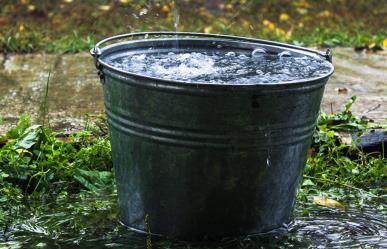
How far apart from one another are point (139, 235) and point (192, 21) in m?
4.72

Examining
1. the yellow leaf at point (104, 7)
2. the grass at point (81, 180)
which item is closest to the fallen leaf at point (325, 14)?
A: the yellow leaf at point (104, 7)

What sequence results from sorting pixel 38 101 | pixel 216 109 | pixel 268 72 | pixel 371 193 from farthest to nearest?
pixel 38 101, pixel 371 193, pixel 268 72, pixel 216 109

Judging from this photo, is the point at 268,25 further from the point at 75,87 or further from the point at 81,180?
the point at 81,180

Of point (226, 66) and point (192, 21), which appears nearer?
point (226, 66)

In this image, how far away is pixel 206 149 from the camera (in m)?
2.90

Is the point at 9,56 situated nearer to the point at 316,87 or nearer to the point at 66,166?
the point at 66,166

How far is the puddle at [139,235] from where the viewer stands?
3125 millimetres

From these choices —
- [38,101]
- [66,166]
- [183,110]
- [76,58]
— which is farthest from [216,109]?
[76,58]

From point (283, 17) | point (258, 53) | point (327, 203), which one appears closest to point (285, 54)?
point (258, 53)

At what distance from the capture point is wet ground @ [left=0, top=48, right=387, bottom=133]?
4808 mm

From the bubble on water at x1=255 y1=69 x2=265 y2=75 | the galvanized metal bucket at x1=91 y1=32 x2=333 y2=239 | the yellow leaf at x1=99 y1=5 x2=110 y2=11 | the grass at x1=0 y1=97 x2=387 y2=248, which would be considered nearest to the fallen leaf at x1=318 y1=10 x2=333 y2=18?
the yellow leaf at x1=99 y1=5 x2=110 y2=11

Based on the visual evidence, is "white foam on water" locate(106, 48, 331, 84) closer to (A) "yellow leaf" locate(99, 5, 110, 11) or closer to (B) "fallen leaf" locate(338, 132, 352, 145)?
(B) "fallen leaf" locate(338, 132, 352, 145)

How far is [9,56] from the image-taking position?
6344 mm

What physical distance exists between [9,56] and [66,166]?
272 cm
